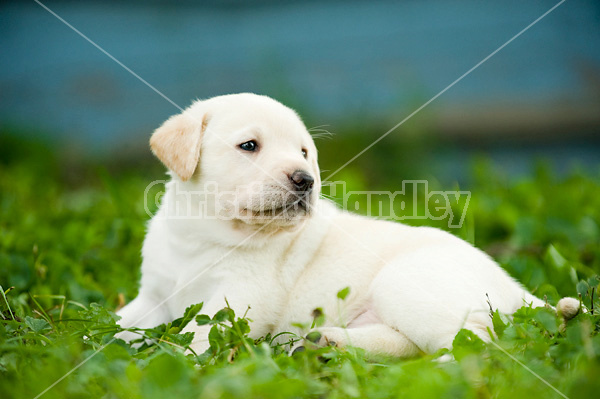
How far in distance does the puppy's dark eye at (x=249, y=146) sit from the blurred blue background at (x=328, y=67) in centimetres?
485

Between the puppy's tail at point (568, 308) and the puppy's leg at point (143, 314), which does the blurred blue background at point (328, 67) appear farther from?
the puppy's tail at point (568, 308)

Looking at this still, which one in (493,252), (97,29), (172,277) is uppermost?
(97,29)

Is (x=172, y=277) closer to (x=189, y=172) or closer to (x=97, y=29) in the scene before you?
(x=189, y=172)

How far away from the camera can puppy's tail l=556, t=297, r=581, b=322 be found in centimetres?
286

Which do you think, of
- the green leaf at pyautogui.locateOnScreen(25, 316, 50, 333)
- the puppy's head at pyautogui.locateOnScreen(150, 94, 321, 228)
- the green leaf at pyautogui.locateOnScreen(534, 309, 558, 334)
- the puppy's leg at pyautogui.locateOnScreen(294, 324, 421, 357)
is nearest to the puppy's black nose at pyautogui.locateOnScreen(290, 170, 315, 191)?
the puppy's head at pyautogui.locateOnScreen(150, 94, 321, 228)

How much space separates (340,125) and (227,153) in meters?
5.06

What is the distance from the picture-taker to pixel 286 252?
3.49m

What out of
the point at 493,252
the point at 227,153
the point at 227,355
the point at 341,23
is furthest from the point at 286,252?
the point at 341,23

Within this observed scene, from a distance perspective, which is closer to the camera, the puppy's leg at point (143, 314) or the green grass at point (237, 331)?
the green grass at point (237, 331)

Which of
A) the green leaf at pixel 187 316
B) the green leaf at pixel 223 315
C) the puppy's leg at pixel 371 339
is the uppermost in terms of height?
the green leaf at pixel 223 315

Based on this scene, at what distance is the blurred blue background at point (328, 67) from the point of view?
8445 millimetres

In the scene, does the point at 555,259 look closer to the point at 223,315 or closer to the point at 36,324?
the point at 223,315

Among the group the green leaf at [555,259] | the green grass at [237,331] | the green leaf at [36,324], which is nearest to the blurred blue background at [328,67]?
the green grass at [237,331]

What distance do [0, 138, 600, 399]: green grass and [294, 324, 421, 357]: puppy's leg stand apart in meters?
0.10
